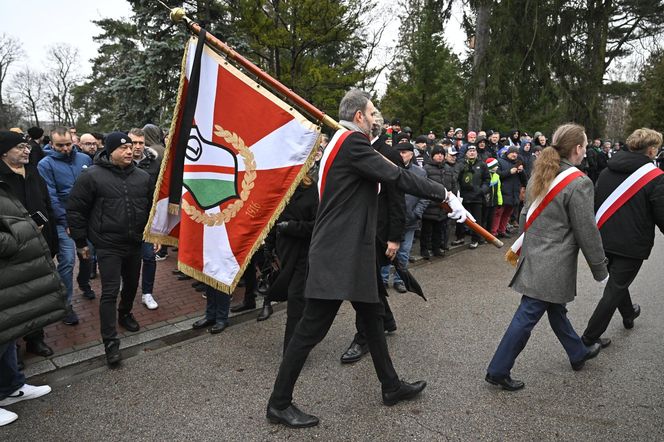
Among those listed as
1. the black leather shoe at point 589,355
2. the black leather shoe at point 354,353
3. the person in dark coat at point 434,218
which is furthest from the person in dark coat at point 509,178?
the black leather shoe at point 354,353

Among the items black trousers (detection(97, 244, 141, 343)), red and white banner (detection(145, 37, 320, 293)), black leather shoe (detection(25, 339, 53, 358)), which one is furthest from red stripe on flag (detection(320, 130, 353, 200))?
black leather shoe (detection(25, 339, 53, 358))

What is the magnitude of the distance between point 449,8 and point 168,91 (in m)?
8.74

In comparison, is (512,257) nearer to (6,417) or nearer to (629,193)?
(629,193)

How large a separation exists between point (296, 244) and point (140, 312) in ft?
7.64

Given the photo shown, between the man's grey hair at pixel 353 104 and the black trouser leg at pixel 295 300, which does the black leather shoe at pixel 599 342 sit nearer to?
the black trouser leg at pixel 295 300

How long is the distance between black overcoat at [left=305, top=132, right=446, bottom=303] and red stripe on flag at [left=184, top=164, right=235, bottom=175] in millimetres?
1085

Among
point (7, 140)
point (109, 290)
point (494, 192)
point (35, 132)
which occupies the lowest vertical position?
point (109, 290)

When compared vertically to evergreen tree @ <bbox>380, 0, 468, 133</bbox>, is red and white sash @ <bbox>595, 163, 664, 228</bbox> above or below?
below

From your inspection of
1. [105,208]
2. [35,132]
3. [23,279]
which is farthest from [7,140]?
[35,132]

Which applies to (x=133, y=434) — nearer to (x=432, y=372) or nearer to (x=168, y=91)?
(x=432, y=372)

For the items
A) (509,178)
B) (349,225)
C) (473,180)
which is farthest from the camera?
(509,178)

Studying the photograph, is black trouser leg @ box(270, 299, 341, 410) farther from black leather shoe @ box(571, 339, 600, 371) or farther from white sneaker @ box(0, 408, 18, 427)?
black leather shoe @ box(571, 339, 600, 371)

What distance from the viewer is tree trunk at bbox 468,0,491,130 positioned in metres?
13.1

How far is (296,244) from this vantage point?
3742 mm
